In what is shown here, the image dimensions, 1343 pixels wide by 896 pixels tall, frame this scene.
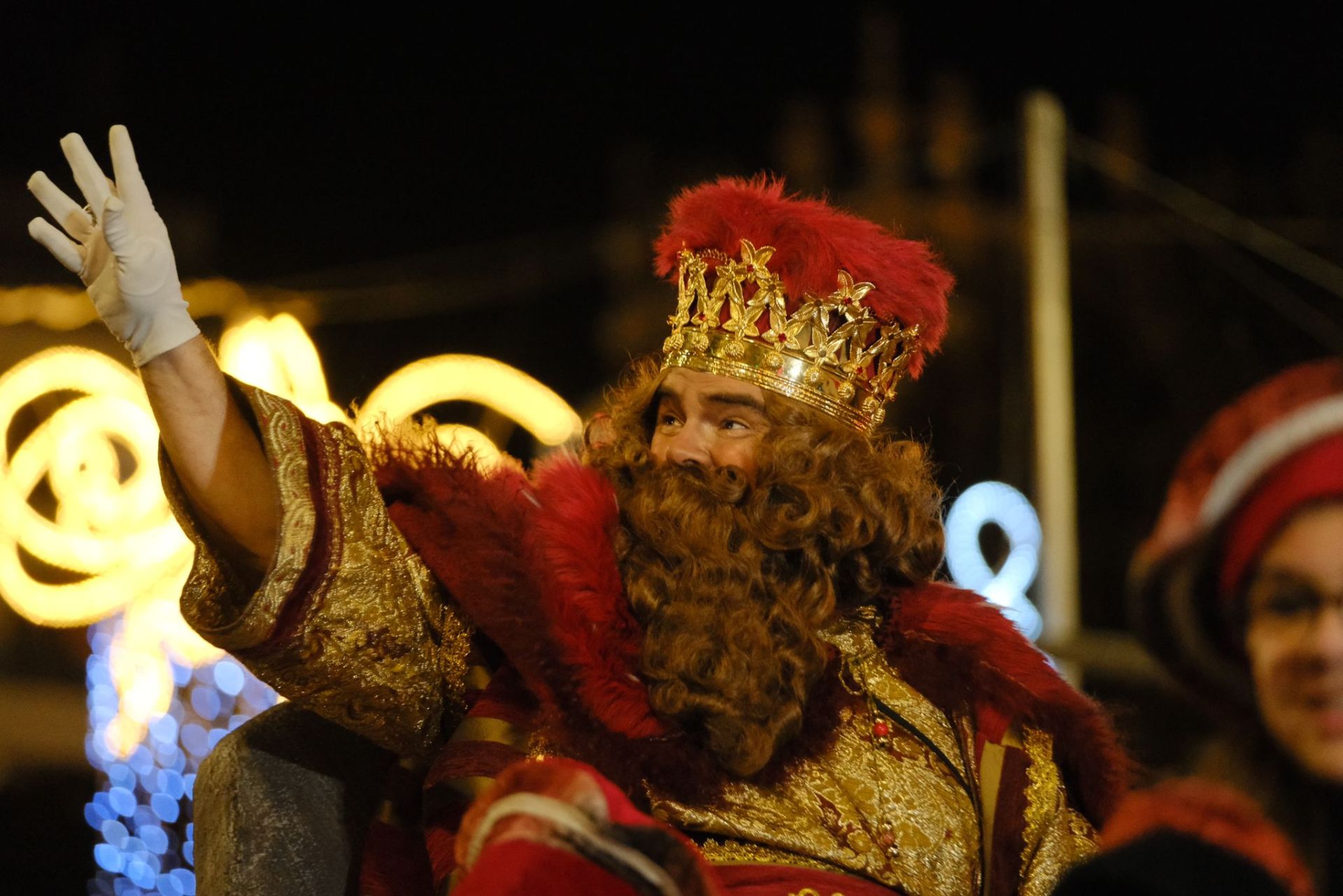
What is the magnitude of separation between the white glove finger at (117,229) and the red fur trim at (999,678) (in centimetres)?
141

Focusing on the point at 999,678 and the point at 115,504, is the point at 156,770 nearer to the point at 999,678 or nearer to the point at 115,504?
the point at 115,504

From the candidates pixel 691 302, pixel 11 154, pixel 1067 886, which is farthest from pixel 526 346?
pixel 1067 886

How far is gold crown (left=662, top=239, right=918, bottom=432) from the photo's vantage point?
107 inches

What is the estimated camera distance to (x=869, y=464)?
8.83 feet

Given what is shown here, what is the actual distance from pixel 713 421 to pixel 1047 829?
34.5 inches

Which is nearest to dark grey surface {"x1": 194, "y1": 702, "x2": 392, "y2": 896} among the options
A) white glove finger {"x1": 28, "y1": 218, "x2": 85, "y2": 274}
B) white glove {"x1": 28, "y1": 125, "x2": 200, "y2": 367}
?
white glove {"x1": 28, "y1": 125, "x2": 200, "y2": 367}

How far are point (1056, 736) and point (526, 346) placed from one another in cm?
1262

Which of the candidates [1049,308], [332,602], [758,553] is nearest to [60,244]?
[332,602]

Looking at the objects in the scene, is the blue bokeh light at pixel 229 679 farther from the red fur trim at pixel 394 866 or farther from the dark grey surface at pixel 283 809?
the red fur trim at pixel 394 866

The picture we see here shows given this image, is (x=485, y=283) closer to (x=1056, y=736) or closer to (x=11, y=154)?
(x=11, y=154)

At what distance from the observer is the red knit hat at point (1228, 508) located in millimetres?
1041

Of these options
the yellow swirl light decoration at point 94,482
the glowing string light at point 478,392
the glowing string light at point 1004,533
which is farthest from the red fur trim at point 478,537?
the glowing string light at point 478,392

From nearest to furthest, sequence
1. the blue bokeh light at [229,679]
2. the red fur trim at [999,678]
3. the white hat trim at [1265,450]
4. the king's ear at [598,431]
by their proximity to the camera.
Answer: the white hat trim at [1265,450], the red fur trim at [999,678], the king's ear at [598,431], the blue bokeh light at [229,679]

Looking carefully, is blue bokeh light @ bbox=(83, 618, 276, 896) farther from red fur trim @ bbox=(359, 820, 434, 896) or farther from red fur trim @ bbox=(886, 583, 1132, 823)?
red fur trim @ bbox=(886, 583, 1132, 823)
